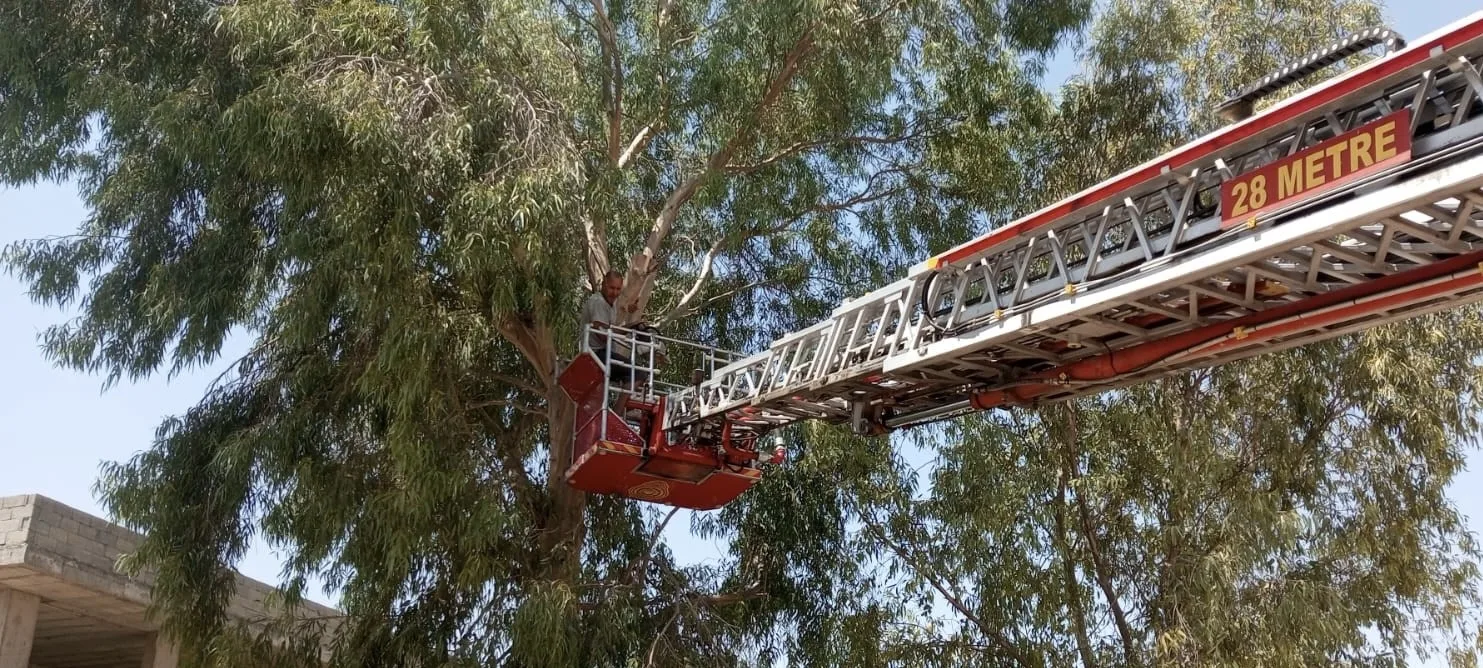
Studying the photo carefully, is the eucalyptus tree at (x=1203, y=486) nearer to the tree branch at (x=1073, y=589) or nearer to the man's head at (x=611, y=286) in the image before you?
the tree branch at (x=1073, y=589)

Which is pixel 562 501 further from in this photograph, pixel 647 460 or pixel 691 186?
pixel 691 186

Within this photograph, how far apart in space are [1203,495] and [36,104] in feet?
40.3

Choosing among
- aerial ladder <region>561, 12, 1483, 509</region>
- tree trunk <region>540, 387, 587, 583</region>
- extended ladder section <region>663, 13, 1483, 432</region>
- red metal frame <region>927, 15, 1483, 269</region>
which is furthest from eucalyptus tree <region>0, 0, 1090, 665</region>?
red metal frame <region>927, 15, 1483, 269</region>

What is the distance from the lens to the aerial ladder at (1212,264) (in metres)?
5.69

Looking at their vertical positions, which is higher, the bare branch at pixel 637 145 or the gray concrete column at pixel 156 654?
the bare branch at pixel 637 145

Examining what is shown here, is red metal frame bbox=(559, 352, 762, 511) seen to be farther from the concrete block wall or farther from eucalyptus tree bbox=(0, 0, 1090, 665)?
the concrete block wall

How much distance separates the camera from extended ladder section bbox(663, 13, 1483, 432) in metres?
5.67

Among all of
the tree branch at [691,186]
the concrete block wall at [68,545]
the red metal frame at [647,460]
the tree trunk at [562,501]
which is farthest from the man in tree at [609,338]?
the concrete block wall at [68,545]

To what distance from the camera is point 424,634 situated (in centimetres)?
1213

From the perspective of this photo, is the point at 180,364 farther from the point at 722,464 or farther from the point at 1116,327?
the point at 1116,327

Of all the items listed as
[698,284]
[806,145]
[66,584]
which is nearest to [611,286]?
[698,284]

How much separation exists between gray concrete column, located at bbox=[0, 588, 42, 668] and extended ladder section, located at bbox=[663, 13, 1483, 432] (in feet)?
36.9

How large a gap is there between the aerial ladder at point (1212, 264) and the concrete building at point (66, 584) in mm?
7356

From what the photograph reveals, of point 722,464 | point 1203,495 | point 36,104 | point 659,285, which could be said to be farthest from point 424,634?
point 1203,495
